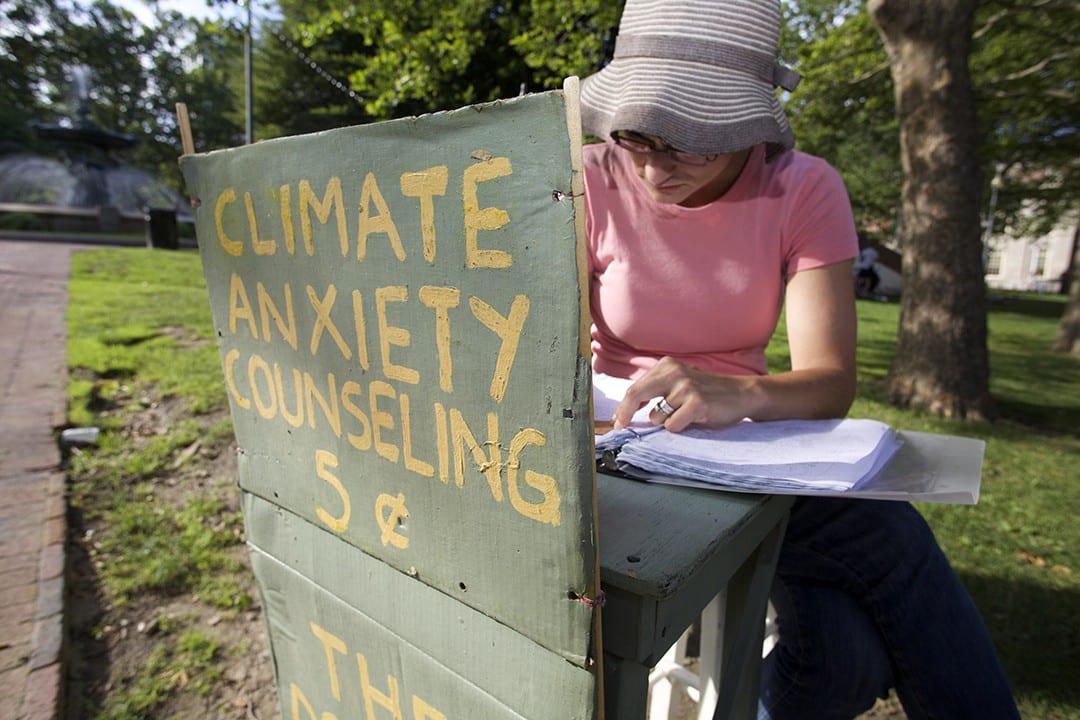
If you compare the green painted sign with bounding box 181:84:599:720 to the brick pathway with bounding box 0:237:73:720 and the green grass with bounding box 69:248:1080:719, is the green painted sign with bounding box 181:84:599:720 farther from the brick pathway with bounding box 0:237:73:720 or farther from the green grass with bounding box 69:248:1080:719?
the green grass with bounding box 69:248:1080:719

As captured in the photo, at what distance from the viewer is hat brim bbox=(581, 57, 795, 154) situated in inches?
44.9

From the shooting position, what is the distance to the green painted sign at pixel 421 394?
0.64m

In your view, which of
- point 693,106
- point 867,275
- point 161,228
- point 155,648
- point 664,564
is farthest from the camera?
point 867,275

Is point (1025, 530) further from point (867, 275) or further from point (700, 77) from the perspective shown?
point (867, 275)

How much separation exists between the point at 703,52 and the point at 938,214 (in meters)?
4.32

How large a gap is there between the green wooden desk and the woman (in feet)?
A: 0.57

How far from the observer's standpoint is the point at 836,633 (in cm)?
117

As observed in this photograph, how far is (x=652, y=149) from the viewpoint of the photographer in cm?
123

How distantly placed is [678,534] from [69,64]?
45.5 m

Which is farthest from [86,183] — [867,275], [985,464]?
[985,464]

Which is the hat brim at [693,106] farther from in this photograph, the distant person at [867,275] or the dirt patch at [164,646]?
the distant person at [867,275]

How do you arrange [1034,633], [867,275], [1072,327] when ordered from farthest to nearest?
1. [867,275]
2. [1072,327]
3. [1034,633]

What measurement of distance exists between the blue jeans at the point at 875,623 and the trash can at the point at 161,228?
15.3 meters

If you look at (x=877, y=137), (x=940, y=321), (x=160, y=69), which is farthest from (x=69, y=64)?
(x=940, y=321)
